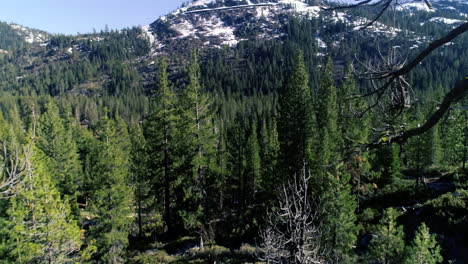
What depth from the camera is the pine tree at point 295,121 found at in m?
22.9

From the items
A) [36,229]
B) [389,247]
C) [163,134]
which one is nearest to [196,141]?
[163,134]

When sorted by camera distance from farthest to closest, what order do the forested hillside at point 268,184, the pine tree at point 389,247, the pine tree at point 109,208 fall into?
the pine tree at point 109,208
the pine tree at point 389,247
the forested hillside at point 268,184

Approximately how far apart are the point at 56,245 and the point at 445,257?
20542 millimetres

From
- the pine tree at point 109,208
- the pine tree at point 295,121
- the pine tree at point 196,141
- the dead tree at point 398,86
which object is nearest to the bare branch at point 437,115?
the dead tree at point 398,86

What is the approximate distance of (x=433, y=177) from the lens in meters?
34.2

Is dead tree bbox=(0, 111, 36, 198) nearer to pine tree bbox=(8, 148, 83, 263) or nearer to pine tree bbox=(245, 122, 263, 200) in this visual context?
pine tree bbox=(8, 148, 83, 263)

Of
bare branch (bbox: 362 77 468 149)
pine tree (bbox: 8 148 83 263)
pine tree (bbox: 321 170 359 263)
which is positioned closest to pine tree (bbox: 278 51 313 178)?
pine tree (bbox: 321 170 359 263)

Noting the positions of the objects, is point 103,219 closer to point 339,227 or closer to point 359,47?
point 339,227

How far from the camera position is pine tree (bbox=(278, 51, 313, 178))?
22859mm

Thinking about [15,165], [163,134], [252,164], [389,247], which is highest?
[15,165]

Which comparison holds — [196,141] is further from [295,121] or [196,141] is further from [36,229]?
[36,229]

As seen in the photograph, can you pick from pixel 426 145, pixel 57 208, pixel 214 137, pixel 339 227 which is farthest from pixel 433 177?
pixel 57 208

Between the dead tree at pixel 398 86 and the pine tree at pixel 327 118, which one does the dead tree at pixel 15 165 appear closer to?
the dead tree at pixel 398 86

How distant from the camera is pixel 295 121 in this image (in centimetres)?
2311
